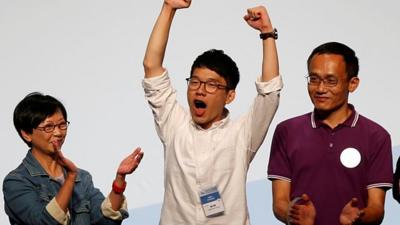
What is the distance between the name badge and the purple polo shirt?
0.21 metres

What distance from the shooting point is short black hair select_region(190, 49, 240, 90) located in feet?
12.5

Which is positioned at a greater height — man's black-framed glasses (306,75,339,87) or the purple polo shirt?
man's black-framed glasses (306,75,339,87)

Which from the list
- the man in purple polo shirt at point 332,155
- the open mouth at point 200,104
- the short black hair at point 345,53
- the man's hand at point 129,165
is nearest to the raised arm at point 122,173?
the man's hand at point 129,165

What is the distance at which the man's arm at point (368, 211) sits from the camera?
333 centimetres

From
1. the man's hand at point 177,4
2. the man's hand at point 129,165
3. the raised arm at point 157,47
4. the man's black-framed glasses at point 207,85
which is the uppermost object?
the man's hand at point 177,4

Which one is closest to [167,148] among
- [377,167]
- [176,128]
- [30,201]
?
[176,128]

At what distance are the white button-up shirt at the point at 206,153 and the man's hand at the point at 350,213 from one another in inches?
18.9

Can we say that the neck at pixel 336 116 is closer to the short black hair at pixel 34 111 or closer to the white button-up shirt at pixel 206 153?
the white button-up shirt at pixel 206 153

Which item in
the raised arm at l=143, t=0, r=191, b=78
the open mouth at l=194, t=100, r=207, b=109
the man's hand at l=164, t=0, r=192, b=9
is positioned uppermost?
the man's hand at l=164, t=0, r=192, b=9

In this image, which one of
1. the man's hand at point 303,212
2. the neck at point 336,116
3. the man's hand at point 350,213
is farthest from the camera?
the neck at point 336,116

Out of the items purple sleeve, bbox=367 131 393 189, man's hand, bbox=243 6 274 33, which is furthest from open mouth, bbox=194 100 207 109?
purple sleeve, bbox=367 131 393 189

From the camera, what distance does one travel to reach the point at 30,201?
12.0 feet

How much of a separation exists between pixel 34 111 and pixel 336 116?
115cm

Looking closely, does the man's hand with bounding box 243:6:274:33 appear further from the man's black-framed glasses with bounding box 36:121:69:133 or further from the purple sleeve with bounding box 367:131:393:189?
the man's black-framed glasses with bounding box 36:121:69:133
